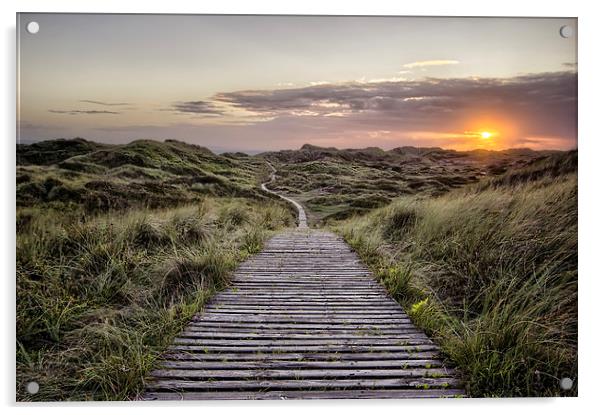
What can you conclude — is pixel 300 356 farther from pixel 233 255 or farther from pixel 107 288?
pixel 233 255

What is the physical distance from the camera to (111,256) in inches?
179

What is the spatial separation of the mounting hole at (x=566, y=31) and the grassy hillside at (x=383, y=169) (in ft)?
3.20

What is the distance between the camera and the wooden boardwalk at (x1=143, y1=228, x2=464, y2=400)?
3.20 meters

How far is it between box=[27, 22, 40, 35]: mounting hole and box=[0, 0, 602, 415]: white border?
112mm

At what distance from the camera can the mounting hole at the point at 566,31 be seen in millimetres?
4141

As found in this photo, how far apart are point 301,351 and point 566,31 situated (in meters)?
3.30

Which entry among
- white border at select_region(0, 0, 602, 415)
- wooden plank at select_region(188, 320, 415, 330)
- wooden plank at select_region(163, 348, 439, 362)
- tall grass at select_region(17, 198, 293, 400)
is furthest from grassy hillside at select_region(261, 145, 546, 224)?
wooden plank at select_region(163, 348, 439, 362)

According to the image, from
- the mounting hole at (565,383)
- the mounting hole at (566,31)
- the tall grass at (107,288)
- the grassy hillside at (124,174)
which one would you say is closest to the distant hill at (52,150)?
the grassy hillside at (124,174)

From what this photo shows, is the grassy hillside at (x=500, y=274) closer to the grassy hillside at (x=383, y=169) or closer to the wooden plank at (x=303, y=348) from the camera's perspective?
the grassy hillside at (x=383, y=169)

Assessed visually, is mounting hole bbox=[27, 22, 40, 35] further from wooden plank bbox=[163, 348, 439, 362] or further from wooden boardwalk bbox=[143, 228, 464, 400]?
wooden plank bbox=[163, 348, 439, 362]

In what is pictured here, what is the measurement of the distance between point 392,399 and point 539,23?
317cm
